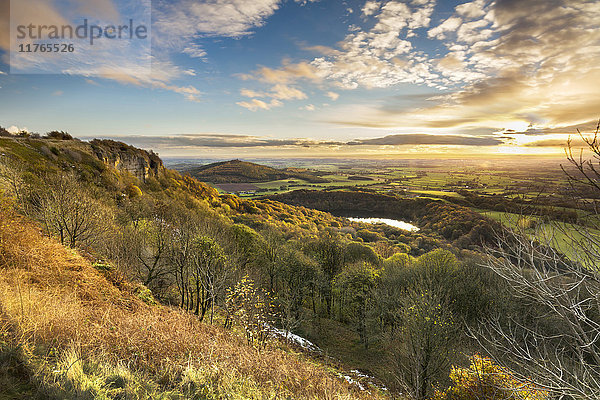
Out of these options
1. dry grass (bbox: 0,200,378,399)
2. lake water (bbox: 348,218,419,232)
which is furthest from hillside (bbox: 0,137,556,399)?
lake water (bbox: 348,218,419,232)

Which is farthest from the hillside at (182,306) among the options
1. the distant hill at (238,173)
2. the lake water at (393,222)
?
the distant hill at (238,173)

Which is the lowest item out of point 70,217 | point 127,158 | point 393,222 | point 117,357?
point 393,222

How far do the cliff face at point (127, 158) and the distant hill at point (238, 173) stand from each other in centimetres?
Result: 6244

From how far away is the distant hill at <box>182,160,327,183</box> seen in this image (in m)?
144

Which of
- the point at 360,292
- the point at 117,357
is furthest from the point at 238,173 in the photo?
the point at 117,357

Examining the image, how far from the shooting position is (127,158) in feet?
202

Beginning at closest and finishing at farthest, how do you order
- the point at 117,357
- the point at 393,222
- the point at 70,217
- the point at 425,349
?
the point at 117,357
the point at 425,349
the point at 70,217
the point at 393,222

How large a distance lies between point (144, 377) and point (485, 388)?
33.2 ft

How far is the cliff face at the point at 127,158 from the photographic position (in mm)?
53531

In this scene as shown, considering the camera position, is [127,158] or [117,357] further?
[127,158]

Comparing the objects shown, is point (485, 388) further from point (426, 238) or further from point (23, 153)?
point (426, 238)

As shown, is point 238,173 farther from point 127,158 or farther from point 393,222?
point 393,222

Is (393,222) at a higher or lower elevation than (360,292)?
lower

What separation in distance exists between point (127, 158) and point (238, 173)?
95927mm
